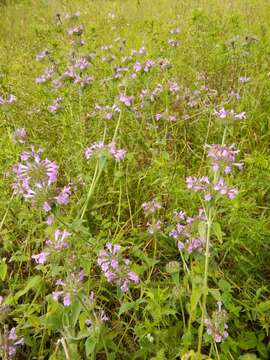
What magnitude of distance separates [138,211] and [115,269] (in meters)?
0.65

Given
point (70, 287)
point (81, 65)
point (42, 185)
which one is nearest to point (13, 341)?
point (70, 287)

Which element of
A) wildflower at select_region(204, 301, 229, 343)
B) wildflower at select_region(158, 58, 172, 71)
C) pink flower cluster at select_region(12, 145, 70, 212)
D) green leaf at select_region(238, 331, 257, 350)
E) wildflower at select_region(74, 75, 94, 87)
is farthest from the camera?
wildflower at select_region(158, 58, 172, 71)

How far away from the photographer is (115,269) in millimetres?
1533

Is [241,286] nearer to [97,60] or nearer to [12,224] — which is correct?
[12,224]

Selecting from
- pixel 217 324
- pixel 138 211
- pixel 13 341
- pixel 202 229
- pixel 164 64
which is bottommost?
pixel 13 341

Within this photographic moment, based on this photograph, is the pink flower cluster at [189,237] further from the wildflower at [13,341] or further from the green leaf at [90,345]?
the wildflower at [13,341]

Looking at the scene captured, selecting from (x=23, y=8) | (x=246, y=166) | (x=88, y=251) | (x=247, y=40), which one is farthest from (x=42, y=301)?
(x=23, y=8)

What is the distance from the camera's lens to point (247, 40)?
3.18 meters

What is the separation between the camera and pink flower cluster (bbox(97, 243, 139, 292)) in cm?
152

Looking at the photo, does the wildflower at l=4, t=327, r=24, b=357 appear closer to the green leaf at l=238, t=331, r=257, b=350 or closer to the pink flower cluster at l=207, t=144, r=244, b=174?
the green leaf at l=238, t=331, r=257, b=350

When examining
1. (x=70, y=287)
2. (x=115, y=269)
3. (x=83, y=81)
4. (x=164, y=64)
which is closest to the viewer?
(x=70, y=287)

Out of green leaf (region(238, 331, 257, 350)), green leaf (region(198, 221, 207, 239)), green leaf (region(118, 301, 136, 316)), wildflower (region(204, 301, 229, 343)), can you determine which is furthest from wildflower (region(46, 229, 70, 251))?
green leaf (region(238, 331, 257, 350))

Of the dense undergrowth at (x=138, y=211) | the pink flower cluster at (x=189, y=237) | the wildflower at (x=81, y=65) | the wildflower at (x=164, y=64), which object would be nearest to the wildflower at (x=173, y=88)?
the dense undergrowth at (x=138, y=211)

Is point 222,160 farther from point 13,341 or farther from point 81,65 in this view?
point 81,65
